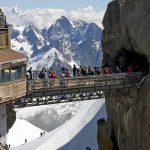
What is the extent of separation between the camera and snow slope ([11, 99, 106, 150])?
122750 millimetres

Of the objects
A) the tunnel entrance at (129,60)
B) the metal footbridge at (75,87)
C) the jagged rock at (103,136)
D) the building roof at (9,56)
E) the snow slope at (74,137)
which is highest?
the building roof at (9,56)

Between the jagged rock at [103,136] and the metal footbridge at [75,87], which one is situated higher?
the metal footbridge at [75,87]

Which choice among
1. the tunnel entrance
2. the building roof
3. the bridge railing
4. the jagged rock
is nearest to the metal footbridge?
the bridge railing

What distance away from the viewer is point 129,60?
7750 centimetres

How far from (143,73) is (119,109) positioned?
24.9ft

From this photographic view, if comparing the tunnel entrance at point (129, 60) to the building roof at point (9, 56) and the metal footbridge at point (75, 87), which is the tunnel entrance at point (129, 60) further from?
the building roof at point (9, 56)

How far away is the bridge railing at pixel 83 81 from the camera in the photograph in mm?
56406

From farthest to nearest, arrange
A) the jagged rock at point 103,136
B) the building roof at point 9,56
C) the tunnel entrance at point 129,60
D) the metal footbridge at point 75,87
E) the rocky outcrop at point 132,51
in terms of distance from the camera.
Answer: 1. the jagged rock at point 103,136
2. the tunnel entrance at point 129,60
3. the rocky outcrop at point 132,51
4. the metal footbridge at point 75,87
5. the building roof at point 9,56

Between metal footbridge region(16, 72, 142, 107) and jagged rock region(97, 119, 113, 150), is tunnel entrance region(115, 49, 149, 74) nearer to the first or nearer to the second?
metal footbridge region(16, 72, 142, 107)

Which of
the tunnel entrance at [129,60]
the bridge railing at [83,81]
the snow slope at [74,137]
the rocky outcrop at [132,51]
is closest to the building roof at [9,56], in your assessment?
the bridge railing at [83,81]

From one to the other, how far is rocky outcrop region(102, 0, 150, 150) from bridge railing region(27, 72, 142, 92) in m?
1.73

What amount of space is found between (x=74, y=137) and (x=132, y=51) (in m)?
58.2

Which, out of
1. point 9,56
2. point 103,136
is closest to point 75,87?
point 9,56

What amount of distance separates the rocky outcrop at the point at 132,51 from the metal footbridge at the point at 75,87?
1.85m
